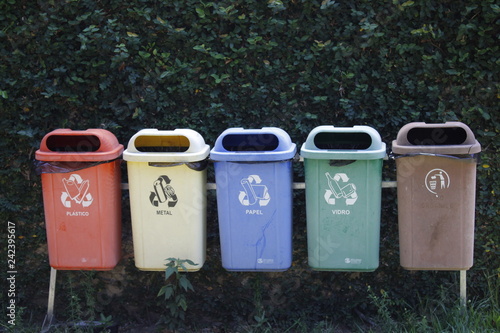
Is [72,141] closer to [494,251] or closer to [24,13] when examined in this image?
[24,13]

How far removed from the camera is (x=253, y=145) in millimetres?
4188

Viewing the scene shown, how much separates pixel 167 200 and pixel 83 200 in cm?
60

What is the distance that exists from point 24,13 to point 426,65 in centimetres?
302

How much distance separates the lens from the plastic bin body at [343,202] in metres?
3.80

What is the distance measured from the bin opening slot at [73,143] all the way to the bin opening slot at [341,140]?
1622mm

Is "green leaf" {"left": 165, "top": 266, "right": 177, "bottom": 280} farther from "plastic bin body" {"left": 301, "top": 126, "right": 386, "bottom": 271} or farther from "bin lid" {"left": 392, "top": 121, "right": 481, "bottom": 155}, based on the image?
"bin lid" {"left": 392, "top": 121, "right": 481, "bottom": 155}

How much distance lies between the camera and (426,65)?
4148mm

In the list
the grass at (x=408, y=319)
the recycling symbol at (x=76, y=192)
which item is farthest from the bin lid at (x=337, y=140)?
the recycling symbol at (x=76, y=192)

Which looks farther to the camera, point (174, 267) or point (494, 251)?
point (494, 251)

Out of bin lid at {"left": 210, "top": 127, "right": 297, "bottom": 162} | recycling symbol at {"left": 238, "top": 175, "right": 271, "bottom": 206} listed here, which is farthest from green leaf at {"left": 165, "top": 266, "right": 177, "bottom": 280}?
bin lid at {"left": 210, "top": 127, "right": 297, "bottom": 162}

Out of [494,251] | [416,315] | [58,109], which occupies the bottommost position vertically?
[416,315]

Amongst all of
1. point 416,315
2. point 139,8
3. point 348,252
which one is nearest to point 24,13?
point 139,8

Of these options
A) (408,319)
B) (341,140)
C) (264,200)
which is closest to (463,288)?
(408,319)

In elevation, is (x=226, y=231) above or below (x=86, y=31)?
below
